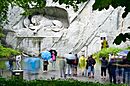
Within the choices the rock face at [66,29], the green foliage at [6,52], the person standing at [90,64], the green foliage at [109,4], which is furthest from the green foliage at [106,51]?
the green foliage at [109,4]

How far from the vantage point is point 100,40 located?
27562mm

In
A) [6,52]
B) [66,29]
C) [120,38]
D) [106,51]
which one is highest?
[66,29]

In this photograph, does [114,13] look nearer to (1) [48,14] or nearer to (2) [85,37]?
(2) [85,37]

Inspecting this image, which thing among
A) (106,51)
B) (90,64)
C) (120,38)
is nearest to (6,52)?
(106,51)

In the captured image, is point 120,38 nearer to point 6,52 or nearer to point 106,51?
point 106,51

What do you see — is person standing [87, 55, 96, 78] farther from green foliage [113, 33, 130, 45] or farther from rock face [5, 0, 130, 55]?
green foliage [113, 33, 130, 45]

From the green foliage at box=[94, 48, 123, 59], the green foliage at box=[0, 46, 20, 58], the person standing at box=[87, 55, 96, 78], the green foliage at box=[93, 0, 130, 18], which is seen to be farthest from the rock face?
the green foliage at box=[93, 0, 130, 18]

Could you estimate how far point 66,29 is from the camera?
3097 cm

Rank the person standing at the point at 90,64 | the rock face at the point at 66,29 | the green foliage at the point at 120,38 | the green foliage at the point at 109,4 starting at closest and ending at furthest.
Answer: the green foliage at the point at 109,4 < the green foliage at the point at 120,38 < the person standing at the point at 90,64 < the rock face at the point at 66,29

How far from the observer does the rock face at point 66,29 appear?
27797mm

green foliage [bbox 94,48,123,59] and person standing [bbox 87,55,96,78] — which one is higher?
green foliage [bbox 94,48,123,59]

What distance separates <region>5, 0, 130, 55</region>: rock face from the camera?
2780 cm

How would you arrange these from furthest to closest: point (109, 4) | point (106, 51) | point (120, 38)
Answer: point (106, 51) < point (120, 38) < point (109, 4)

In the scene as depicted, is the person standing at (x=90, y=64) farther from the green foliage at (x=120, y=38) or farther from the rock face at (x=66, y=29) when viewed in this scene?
the green foliage at (x=120, y=38)
